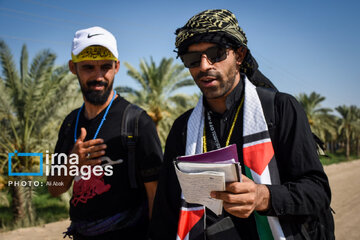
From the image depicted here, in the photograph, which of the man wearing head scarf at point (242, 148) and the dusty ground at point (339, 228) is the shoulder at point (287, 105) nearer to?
the man wearing head scarf at point (242, 148)

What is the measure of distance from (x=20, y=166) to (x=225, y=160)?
35.0ft

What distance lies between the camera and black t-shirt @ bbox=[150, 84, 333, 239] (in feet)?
5.10

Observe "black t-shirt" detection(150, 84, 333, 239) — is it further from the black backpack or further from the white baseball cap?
the white baseball cap

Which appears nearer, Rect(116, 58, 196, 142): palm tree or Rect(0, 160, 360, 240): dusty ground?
Rect(0, 160, 360, 240): dusty ground

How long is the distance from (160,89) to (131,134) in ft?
45.1

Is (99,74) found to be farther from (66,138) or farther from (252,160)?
(252,160)

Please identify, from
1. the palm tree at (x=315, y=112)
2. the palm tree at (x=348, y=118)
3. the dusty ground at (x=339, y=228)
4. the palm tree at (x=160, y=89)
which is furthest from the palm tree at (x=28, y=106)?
the palm tree at (x=348, y=118)

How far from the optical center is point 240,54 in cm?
205

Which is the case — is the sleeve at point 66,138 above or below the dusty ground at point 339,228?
above

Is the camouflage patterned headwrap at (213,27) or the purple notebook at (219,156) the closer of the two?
the purple notebook at (219,156)

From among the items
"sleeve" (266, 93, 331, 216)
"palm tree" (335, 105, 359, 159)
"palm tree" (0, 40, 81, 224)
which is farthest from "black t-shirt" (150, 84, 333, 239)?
"palm tree" (335, 105, 359, 159)

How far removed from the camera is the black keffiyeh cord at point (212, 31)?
1886mm

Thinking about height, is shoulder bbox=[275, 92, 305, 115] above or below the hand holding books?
above

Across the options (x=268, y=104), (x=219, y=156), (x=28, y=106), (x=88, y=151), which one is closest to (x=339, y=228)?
(x=268, y=104)
